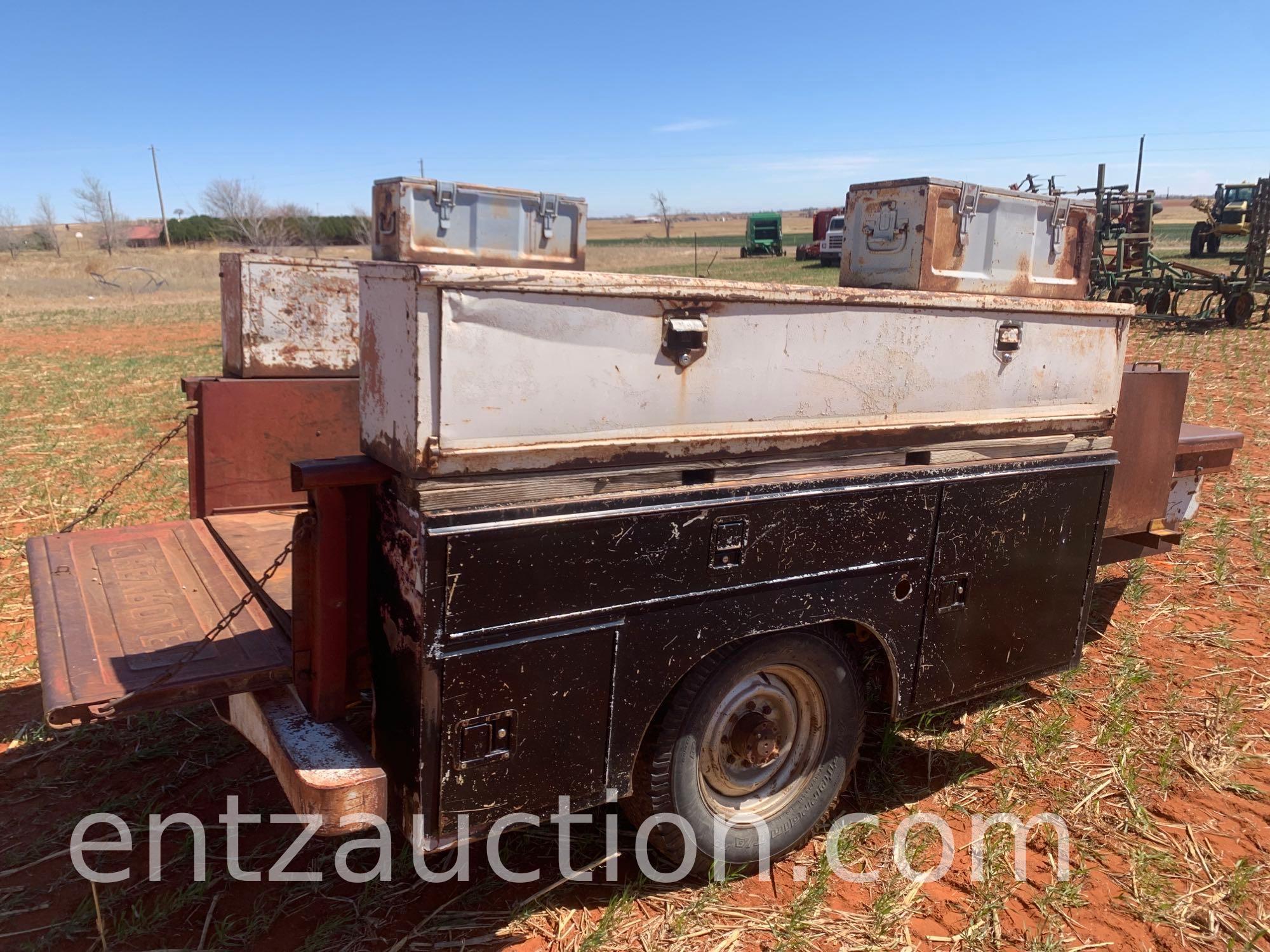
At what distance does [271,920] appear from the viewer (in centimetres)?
299


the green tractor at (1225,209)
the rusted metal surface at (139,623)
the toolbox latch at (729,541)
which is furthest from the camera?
the green tractor at (1225,209)

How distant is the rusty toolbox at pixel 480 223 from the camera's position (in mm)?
3803

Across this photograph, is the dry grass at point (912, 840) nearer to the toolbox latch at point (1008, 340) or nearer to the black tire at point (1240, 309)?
the toolbox latch at point (1008, 340)

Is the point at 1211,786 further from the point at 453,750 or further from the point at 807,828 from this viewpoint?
the point at 453,750

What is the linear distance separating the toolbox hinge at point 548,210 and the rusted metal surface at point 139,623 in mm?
1972

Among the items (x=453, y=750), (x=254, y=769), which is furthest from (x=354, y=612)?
(x=254, y=769)

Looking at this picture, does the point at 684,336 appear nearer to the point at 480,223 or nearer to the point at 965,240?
the point at 965,240

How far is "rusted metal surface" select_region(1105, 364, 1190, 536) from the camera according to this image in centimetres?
434

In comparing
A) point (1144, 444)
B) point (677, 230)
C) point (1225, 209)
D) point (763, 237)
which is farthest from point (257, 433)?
point (677, 230)

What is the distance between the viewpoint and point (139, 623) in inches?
127

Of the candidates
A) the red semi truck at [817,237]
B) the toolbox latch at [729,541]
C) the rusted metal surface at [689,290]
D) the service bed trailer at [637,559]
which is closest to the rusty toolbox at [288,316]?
the service bed trailer at [637,559]

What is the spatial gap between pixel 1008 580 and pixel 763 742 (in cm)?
110

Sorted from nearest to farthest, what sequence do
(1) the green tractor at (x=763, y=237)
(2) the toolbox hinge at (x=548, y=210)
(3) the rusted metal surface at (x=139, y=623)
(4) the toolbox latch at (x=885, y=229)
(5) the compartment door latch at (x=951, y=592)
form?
(3) the rusted metal surface at (x=139, y=623) → (5) the compartment door latch at (x=951, y=592) → (4) the toolbox latch at (x=885, y=229) → (2) the toolbox hinge at (x=548, y=210) → (1) the green tractor at (x=763, y=237)

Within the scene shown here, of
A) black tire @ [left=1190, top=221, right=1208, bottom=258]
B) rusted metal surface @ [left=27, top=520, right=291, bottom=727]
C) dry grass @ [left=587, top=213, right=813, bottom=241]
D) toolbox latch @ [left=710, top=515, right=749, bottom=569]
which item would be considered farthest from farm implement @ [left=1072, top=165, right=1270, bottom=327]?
dry grass @ [left=587, top=213, right=813, bottom=241]
